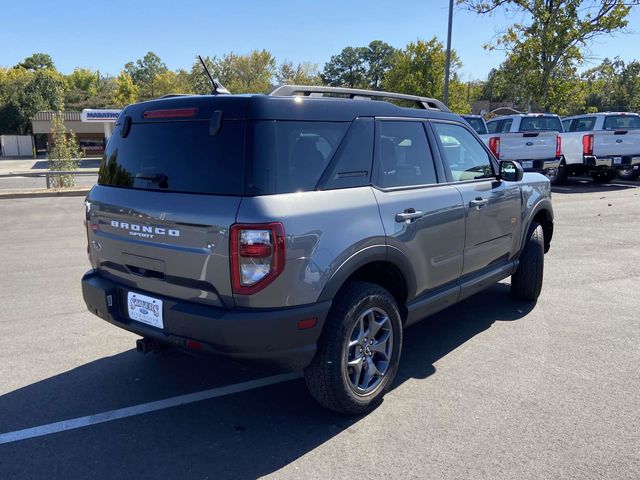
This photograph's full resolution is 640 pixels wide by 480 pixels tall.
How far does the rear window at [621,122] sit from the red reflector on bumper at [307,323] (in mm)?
16597

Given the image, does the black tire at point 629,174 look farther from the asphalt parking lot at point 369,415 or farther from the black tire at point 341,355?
the black tire at point 341,355

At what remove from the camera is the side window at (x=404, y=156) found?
357cm

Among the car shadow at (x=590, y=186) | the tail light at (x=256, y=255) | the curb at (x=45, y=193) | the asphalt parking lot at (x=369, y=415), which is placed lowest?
the asphalt parking lot at (x=369, y=415)

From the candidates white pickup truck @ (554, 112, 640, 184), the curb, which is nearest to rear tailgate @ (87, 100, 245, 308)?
the curb

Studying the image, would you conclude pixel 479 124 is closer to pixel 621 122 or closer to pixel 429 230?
pixel 621 122

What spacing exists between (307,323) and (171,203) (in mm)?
1028

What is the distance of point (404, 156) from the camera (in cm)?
379

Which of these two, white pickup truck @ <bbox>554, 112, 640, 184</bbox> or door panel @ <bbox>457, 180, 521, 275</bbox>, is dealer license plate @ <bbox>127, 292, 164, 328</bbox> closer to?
door panel @ <bbox>457, 180, 521, 275</bbox>

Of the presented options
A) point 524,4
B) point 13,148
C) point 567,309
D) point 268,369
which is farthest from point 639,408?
point 13,148

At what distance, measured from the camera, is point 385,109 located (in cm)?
366

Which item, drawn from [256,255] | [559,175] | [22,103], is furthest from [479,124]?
[22,103]

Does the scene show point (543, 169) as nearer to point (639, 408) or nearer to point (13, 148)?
point (639, 408)

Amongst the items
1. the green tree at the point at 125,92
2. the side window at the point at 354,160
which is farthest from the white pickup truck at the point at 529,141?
the green tree at the point at 125,92

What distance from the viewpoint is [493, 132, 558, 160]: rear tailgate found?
1519 cm
